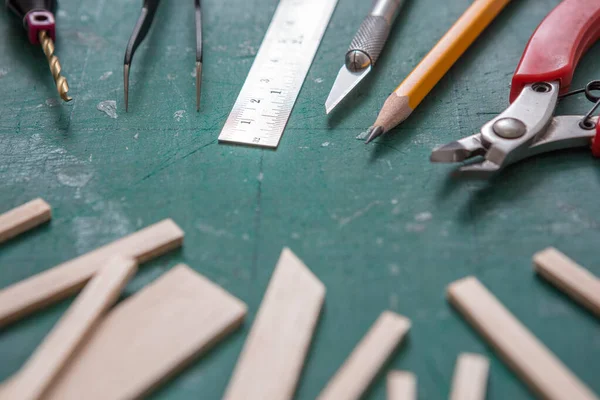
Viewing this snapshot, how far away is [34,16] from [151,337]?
1.17m

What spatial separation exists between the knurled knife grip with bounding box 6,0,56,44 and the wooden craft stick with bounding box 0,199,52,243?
2.24ft

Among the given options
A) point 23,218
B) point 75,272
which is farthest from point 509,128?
point 23,218

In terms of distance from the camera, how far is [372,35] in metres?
1.84

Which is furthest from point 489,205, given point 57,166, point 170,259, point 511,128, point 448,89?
point 57,166

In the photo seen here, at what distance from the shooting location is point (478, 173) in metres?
1.47

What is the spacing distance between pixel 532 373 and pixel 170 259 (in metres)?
0.77

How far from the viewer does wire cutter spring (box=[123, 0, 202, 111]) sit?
1.78 m

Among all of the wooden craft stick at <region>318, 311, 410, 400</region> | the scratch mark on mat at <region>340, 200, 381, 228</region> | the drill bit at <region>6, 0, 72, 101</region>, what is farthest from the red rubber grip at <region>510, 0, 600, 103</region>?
the drill bit at <region>6, 0, 72, 101</region>

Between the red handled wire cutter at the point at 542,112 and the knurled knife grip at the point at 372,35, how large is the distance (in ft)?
1.30

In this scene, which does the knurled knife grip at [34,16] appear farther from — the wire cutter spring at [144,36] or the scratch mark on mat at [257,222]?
the scratch mark on mat at [257,222]

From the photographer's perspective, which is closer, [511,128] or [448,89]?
[511,128]

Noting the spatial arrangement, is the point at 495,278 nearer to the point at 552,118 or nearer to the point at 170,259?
the point at 552,118

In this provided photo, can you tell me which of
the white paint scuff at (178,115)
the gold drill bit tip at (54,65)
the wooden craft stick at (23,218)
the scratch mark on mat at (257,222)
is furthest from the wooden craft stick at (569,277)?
the gold drill bit tip at (54,65)

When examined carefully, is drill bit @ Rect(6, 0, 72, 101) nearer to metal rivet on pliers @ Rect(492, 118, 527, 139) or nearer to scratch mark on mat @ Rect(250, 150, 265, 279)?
scratch mark on mat @ Rect(250, 150, 265, 279)
